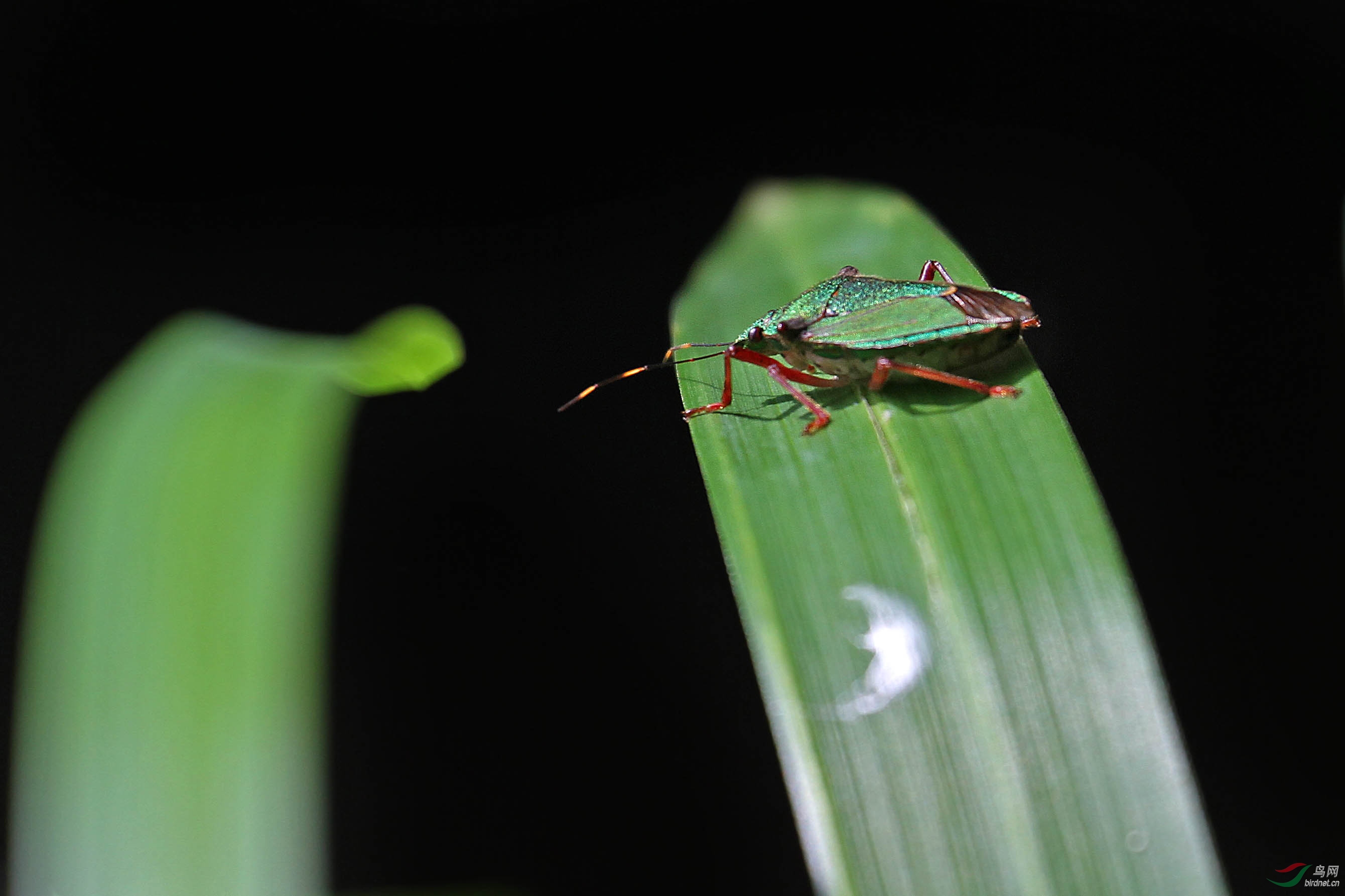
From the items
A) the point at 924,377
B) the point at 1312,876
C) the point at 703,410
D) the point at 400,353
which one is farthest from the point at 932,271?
the point at 1312,876

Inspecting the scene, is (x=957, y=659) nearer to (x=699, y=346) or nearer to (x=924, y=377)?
(x=924, y=377)

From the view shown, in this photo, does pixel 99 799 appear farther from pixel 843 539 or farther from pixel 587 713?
pixel 587 713

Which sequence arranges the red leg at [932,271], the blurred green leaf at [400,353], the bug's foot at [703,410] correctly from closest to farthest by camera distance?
the bug's foot at [703,410], the blurred green leaf at [400,353], the red leg at [932,271]

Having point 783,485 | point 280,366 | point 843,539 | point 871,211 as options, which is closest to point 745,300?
point 871,211

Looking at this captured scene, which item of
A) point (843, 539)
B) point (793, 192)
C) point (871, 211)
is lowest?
point (843, 539)

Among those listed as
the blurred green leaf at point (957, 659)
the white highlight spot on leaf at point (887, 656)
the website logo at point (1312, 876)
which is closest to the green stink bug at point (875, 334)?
the blurred green leaf at point (957, 659)

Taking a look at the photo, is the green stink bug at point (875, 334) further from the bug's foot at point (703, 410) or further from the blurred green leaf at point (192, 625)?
the blurred green leaf at point (192, 625)
